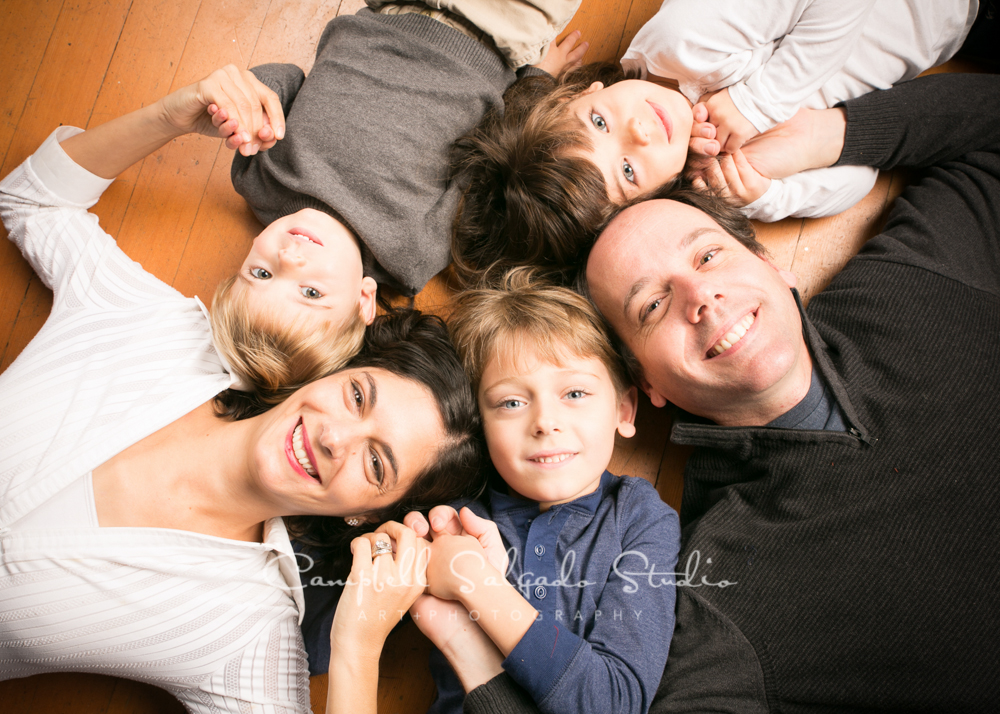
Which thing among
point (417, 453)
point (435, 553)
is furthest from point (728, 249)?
point (435, 553)

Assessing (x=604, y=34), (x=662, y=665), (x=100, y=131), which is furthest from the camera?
(x=604, y=34)

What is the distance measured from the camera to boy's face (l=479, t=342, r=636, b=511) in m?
1.35

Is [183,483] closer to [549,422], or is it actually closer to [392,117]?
[549,422]

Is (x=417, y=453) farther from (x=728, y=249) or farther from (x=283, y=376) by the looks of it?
(x=728, y=249)

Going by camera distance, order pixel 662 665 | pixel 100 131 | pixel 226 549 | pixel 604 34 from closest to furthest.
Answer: pixel 662 665
pixel 226 549
pixel 100 131
pixel 604 34

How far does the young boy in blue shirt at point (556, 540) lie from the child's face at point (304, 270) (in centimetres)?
36

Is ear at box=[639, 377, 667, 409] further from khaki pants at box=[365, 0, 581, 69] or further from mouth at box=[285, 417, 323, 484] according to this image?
khaki pants at box=[365, 0, 581, 69]

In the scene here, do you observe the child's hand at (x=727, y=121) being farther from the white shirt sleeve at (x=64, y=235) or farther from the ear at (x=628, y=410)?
the white shirt sleeve at (x=64, y=235)

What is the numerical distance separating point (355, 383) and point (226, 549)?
1.72 feet

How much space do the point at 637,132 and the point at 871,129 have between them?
2.38ft

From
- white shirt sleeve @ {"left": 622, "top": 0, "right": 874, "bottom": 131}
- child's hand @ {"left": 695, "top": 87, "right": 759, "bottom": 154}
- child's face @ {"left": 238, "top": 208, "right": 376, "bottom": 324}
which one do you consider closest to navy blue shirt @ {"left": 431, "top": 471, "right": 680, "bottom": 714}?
child's face @ {"left": 238, "top": 208, "right": 376, "bottom": 324}

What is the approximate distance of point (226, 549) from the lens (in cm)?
141

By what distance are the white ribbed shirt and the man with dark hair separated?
1.96 ft

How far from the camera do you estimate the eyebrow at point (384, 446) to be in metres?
1.31
